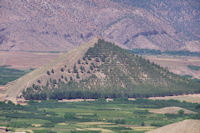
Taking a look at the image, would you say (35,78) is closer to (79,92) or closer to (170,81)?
(79,92)

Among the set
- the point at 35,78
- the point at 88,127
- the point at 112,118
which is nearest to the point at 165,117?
the point at 112,118

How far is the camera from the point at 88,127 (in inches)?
4518

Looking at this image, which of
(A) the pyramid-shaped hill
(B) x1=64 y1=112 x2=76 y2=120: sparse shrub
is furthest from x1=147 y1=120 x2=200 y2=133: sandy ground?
(A) the pyramid-shaped hill

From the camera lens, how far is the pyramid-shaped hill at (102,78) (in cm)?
16250

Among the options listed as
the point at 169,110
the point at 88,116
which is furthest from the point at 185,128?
the point at 169,110

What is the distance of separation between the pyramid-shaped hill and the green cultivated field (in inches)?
343

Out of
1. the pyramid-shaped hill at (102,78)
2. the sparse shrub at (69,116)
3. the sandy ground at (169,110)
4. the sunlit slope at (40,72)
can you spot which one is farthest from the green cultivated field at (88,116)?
the sunlit slope at (40,72)

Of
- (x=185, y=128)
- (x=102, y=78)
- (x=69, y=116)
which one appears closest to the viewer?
(x=185, y=128)

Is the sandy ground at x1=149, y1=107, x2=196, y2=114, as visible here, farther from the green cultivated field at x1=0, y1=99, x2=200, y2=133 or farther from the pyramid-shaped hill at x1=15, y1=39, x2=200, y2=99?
the pyramid-shaped hill at x1=15, y1=39, x2=200, y2=99

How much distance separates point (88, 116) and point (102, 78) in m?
43.4

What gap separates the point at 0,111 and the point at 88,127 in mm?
25156

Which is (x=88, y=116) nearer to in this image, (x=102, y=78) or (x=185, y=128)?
(x=185, y=128)

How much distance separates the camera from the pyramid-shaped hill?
533 feet

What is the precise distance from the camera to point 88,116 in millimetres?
130500
